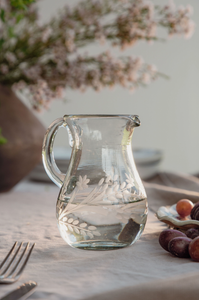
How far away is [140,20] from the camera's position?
0.76m

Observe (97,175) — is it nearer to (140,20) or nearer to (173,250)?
(173,250)

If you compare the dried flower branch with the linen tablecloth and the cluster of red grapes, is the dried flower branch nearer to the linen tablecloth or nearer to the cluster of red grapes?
the linen tablecloth

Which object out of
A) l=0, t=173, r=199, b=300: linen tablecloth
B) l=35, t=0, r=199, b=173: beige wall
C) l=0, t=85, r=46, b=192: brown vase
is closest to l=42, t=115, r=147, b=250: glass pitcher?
l=0, t=173, r=199, b=300: linen tablecloth

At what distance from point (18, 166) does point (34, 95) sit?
0.57 feet

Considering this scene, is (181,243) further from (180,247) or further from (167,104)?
(167,104)

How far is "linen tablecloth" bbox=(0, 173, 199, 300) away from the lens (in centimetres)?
27

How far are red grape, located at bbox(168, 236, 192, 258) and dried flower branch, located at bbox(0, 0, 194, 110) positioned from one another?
0.52m

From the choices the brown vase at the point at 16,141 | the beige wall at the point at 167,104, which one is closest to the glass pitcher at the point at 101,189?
the brown vase at the point at 16,141

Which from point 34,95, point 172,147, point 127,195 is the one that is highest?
point 34,95

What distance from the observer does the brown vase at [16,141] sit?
75cm

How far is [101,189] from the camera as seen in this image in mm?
372

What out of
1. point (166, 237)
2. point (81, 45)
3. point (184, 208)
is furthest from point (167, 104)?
point (166, 237)

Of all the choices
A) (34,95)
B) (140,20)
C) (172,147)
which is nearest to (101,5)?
(140,20)

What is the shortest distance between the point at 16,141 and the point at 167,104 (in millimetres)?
1943
